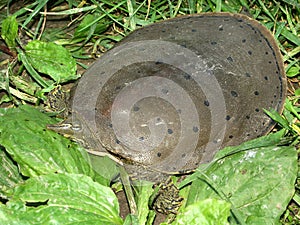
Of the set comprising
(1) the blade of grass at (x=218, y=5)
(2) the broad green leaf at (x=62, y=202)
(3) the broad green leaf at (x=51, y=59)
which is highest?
(1) the blade of grass at (x=218, y=5)

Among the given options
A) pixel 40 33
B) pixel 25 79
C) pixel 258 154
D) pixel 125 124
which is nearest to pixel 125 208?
pixel 125 124

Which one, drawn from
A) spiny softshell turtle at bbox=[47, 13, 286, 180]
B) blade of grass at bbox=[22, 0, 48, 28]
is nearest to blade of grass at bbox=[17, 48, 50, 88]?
blade of grass at bbox=[22, 0, 48, 28]

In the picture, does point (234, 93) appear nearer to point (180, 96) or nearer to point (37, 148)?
point (180, 96)

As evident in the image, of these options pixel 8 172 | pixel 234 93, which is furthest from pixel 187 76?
pixel 8 172

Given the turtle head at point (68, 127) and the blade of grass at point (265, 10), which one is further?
the blade of grass at point (265, 10)

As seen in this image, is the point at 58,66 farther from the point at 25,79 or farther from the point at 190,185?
the point at 190,185

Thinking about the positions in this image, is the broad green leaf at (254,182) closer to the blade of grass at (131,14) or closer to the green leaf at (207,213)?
the green leaf at (207,213)

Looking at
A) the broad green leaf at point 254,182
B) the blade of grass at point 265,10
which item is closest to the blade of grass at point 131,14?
the blade of grass at point 265,10
